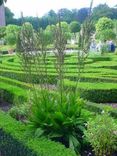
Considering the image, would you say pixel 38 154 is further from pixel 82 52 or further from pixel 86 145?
pixel 82 52

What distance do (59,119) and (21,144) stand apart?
2.18ft

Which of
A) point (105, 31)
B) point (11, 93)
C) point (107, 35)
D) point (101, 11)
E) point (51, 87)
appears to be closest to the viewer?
point (101, 11)

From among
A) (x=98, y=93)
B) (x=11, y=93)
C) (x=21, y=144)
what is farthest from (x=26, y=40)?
(x=11, y=93)

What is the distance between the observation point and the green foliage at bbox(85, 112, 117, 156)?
18.1ft

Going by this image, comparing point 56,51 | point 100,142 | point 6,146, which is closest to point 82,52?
point 56,51

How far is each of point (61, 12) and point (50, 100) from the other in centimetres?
127

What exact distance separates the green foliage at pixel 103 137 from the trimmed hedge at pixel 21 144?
0.45 m

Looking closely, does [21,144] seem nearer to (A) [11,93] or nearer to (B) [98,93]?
(B) [98,93]

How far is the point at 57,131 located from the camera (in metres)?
6.02

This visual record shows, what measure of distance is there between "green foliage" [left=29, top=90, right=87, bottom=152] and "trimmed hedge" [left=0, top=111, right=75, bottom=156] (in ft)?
0.74

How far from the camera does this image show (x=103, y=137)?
18.1ft

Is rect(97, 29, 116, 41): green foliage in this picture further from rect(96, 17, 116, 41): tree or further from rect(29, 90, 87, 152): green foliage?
rect(29, 90, 87, 152): green foliage

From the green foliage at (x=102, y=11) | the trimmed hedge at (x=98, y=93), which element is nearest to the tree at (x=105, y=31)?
the trimmed hedge at (x=98, y=93)

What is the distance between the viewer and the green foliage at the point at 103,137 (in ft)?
18.1
